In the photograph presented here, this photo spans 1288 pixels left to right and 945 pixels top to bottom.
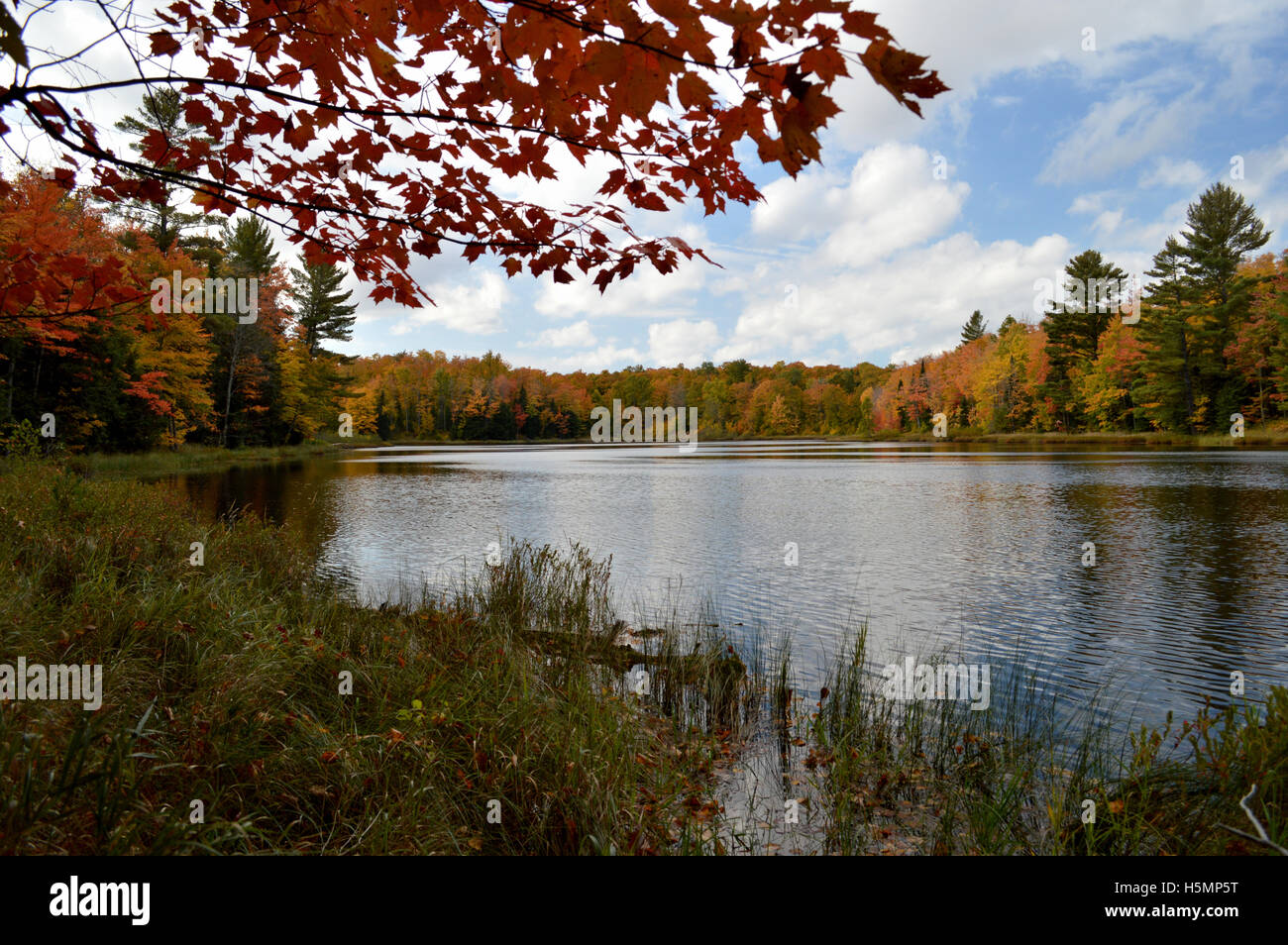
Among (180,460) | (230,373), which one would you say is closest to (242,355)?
(230,373)

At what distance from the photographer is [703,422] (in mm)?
134250

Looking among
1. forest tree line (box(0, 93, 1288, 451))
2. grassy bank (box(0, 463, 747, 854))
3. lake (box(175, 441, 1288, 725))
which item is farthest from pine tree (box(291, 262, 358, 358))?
grassy bank (box(0, 463, 747, 854))

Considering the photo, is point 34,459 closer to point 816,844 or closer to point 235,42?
point 235,42

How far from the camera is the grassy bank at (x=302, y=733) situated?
2744 millimetres

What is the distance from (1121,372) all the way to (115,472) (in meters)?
68.5

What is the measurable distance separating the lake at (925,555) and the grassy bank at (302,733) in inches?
135

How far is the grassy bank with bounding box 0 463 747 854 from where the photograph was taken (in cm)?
274

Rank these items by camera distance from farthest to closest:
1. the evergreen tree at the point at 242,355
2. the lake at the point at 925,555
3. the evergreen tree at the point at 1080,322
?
1. the evergreen tree at the point at 1080,322
2. the evergreen tree at the point at 242,355
3. the lake at the point at 925,555

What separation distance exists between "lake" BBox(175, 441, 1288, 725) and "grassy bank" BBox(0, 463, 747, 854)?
342 centimetres

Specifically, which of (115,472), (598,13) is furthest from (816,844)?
(115,472)

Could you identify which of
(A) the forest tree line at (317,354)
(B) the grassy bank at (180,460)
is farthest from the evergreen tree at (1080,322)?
(B) the grassy bank at (180,460)

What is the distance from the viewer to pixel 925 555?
46.0 ft

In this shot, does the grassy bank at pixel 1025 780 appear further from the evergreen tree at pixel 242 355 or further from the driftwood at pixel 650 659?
the evergreen tree at pixel 242 355

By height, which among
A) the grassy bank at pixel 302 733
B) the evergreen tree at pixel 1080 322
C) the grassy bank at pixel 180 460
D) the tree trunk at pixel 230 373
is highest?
the evergreen tree at pixel 1080 322
